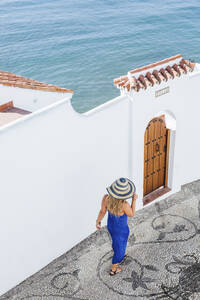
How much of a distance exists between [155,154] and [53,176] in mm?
3188

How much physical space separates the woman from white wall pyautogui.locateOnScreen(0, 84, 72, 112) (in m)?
2.76

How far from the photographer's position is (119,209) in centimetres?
630

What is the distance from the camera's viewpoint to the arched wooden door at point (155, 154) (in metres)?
8.66

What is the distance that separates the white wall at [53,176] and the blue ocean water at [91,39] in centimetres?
1821

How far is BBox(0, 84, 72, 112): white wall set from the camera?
806cm

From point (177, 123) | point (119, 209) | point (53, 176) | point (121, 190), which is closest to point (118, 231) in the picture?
point (119, 209)

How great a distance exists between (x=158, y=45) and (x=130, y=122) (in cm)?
3055

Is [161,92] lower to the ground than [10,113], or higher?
higher

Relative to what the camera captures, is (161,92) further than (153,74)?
Yes

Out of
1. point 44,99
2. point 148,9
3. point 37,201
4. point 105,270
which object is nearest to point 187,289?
point 105,270

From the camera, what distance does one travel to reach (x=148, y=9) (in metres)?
46.9

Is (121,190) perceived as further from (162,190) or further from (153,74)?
(162,190)

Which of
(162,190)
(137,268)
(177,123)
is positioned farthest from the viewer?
(162,190)

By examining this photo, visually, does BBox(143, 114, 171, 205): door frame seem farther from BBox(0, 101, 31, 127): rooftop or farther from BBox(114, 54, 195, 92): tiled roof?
BBox(0, 101, 31, 127): rooftop
